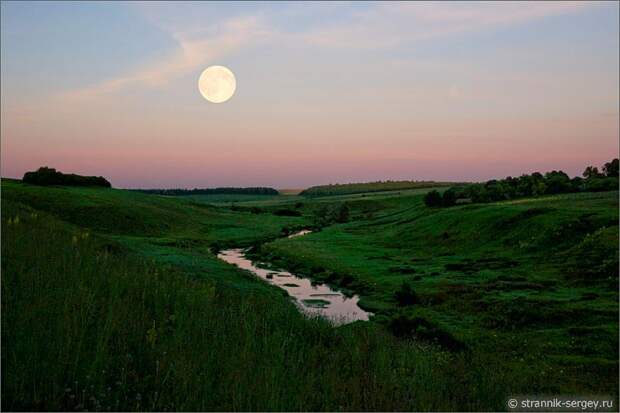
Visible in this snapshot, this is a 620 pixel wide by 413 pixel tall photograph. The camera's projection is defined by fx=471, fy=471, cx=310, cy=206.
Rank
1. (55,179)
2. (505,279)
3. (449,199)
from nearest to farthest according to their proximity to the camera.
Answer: (505,279) < (449,199) < (55,179)

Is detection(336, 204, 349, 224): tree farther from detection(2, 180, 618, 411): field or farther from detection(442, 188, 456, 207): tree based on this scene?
detection(2, 180, 618, 411): field

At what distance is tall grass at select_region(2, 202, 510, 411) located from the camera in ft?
22.0

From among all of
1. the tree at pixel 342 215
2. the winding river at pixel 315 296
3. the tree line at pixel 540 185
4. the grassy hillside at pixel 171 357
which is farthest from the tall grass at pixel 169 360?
the tree at pixel 342 215

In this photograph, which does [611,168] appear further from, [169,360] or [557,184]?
[169,360]

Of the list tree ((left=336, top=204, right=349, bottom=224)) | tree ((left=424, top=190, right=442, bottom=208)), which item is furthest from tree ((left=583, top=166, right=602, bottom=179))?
tree ((left=336, top=204, right=349, bottom=224))

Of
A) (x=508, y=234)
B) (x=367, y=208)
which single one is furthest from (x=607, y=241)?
(x=367, y=208)

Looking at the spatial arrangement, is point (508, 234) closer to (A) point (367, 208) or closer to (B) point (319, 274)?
(B) point (319, 274)

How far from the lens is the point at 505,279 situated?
36.3 m

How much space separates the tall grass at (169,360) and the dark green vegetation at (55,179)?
105 metres

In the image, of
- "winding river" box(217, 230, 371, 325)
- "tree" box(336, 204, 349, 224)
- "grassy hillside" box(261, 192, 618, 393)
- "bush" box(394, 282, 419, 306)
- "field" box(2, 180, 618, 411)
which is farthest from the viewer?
"tree" box(336, 204, 349, 224)

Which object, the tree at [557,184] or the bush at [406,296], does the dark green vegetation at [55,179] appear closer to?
the bush at [406,296]

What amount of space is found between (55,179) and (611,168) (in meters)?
113

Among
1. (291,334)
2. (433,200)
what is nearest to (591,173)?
(433,200)

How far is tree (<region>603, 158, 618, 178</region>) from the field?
45.9 m
